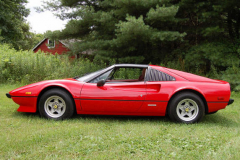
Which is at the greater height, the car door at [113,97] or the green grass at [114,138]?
the car door at [113,97]

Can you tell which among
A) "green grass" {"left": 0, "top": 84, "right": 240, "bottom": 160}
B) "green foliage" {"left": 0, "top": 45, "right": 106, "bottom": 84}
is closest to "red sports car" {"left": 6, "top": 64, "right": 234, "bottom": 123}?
"green grass" {"left": 0, "top": 84, "right": 240, "bottom": 160}

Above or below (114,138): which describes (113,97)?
above

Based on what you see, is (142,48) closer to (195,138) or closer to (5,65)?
(5,65)

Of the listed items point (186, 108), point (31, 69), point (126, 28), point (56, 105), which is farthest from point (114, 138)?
point (31, 69)

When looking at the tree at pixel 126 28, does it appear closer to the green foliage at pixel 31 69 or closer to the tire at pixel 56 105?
the green foliage at pixel 31 69

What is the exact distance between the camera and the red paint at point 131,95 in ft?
12.9

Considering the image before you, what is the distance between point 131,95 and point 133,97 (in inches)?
2.2

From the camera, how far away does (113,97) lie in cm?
392

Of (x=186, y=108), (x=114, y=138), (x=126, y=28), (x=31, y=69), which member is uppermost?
(x=126, y=28)

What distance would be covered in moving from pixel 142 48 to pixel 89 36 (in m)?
3.55

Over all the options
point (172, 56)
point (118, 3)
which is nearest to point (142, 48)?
point (172, 56)

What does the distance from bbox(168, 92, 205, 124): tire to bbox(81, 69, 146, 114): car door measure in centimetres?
64

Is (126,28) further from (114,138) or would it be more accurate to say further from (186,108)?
(114,138)

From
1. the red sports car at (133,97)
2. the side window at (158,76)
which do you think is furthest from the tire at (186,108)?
the side window at (158,76)
